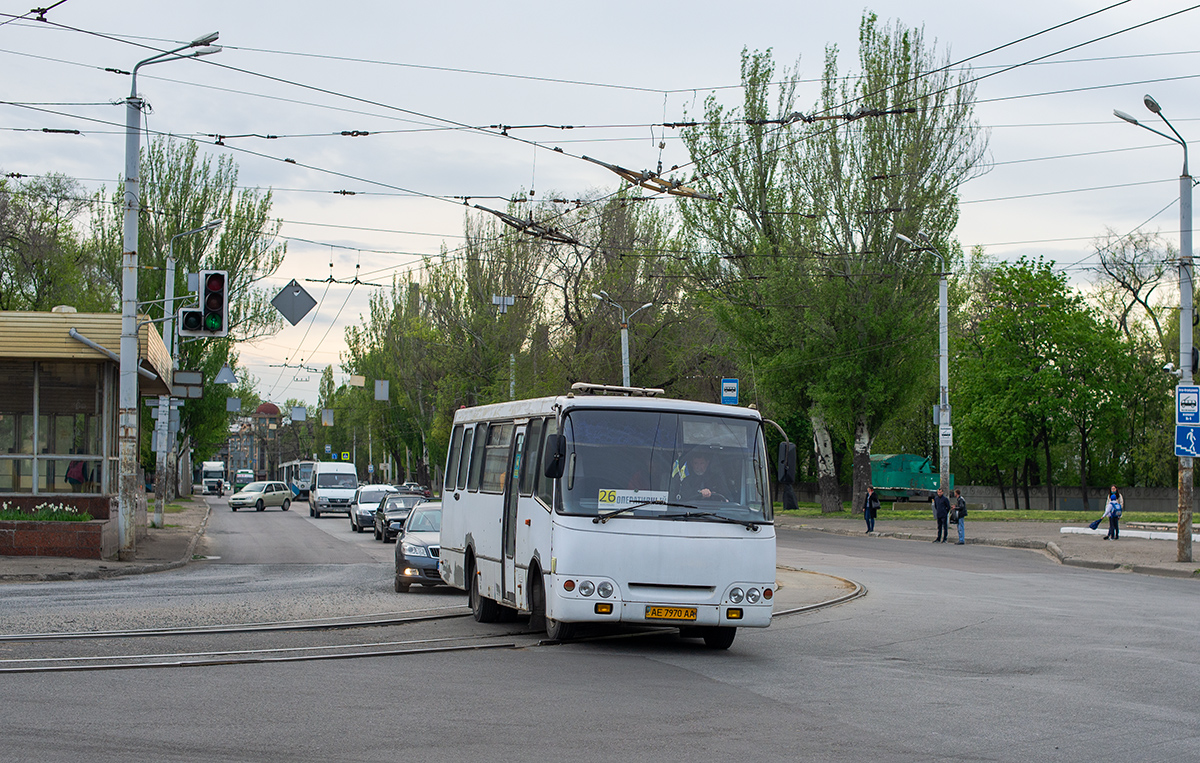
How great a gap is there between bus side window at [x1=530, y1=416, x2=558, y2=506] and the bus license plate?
137cm

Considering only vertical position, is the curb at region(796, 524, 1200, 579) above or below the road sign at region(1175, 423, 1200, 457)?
below

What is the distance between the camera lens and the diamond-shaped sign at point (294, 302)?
27250 mm

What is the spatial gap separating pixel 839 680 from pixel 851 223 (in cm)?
3568

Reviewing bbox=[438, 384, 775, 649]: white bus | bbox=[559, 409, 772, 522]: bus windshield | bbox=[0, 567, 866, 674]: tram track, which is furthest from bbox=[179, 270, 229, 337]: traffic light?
bbox=[559, 409, 772, 522]: bus windshield

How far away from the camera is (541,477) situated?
12.1m

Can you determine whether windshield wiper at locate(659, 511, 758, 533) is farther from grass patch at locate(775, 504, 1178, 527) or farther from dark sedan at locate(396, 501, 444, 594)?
grass patch at locate(775, 504, 1178, 527)

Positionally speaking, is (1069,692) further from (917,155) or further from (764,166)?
(764,166)

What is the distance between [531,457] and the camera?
1262 cm

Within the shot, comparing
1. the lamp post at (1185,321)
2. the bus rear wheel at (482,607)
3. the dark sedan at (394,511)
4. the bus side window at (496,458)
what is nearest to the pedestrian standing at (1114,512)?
the lamp post at (1185,321)

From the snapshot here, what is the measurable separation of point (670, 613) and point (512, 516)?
2.37m

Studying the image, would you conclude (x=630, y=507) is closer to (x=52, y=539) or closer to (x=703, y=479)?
(x=703, y=479)

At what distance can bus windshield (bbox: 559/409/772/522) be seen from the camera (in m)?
11.5

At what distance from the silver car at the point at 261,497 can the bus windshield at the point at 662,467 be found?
5432 cm

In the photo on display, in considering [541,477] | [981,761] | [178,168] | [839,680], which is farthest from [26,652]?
[178,168]
